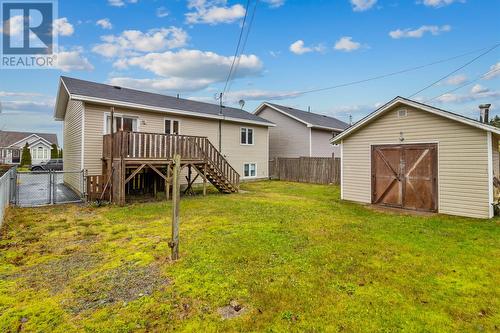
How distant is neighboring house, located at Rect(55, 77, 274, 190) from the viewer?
12.0 metres

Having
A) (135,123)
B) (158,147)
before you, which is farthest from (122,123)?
(158,147)

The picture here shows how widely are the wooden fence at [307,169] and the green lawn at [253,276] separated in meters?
10.5

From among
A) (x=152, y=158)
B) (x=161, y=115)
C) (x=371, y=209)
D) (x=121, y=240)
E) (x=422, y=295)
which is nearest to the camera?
(x=422, y=295)

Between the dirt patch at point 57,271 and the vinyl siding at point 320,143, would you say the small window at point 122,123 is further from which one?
the vinyl siding at point 320,143

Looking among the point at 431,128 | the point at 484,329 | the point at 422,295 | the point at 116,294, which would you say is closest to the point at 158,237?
the point at 116,294

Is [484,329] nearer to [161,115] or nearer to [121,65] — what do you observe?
[161,115]

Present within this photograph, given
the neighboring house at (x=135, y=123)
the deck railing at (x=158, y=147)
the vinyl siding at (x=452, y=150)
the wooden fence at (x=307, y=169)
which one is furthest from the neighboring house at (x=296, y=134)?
the vinyl siding at (x=452, y=150)

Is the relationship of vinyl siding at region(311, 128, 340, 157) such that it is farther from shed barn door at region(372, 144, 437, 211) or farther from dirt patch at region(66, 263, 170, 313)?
dirt patch at region(66, 263, 170, 313)

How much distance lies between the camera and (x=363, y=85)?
23328 mm

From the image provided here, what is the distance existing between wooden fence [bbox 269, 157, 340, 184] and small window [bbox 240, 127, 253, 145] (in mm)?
3198

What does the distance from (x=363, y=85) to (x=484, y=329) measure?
23.3m

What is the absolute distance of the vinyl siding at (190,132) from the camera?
12.0m

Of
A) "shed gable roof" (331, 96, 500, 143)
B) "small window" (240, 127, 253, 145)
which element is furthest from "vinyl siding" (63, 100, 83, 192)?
"shed gable roof" (331, 96, 500, 143)

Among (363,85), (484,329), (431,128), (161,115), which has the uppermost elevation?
(363,85)
